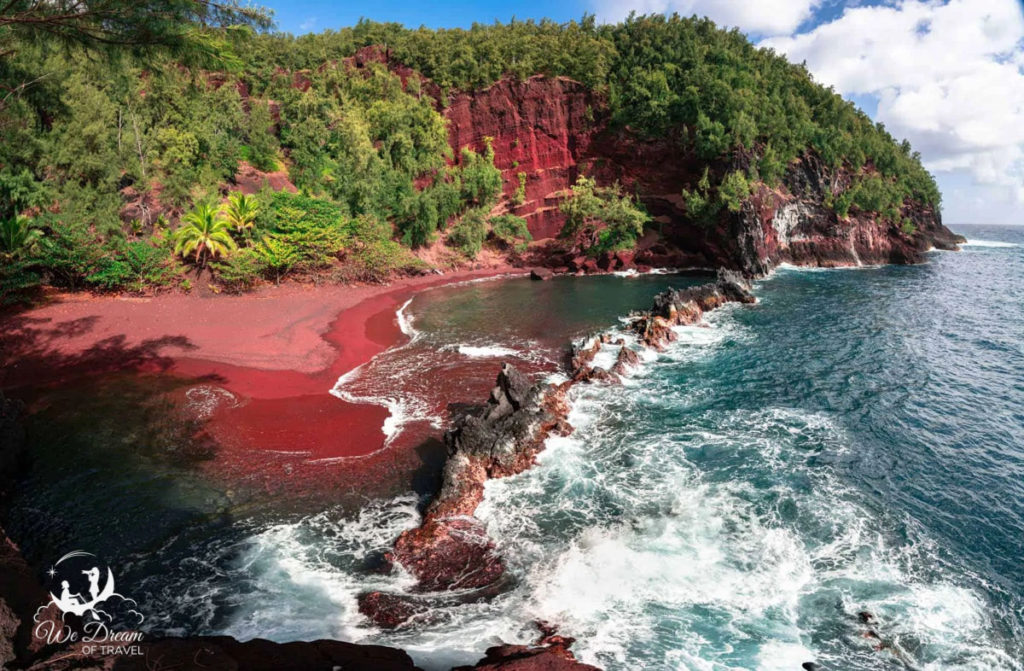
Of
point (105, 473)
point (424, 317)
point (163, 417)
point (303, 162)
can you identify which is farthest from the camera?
point (303, 162)

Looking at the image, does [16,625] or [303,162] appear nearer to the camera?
[16,625]

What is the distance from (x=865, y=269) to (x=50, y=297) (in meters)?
65.0

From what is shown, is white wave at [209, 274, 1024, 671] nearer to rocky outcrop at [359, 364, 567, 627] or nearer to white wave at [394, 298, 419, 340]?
rocky outcrop at [359, 364, 567, 627]

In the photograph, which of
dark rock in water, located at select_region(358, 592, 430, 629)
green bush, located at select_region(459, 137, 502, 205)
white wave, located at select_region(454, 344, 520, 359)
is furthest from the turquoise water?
green bush, located at select_region(459, 137, 502, 205)

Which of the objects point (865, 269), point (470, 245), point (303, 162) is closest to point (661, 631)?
point (470, 245)

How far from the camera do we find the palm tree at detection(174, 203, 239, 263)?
97.3 ft

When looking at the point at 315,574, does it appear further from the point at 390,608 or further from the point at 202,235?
the point at 202,235

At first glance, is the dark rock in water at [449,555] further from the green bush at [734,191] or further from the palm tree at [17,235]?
the green bush at [734,191]

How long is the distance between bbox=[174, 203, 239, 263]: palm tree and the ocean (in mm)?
16140

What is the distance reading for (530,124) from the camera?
54594mm

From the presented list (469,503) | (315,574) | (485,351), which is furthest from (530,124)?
(315,574)

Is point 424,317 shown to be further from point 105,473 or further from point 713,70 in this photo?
point 713,70

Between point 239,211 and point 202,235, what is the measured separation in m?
3.18

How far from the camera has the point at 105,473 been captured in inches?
526
